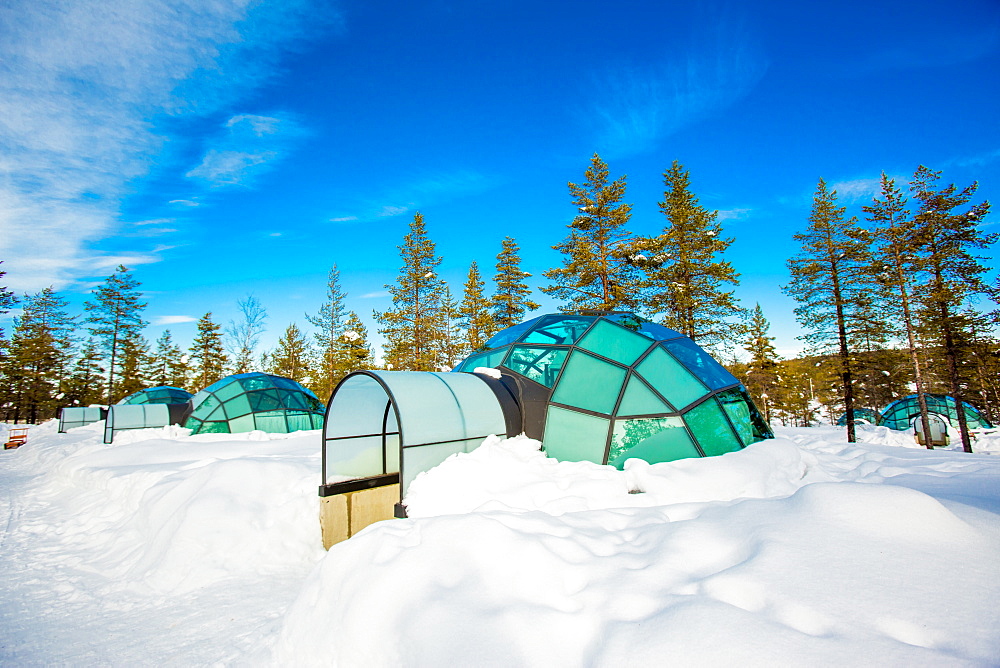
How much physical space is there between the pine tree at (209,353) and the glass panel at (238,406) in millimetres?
26338

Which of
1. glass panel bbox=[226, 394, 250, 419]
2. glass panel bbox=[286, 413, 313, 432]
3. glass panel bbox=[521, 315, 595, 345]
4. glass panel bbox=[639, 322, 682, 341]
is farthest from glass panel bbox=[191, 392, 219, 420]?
glass panel bbox=[639, 322, 682, 341]

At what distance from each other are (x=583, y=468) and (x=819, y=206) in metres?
23.8

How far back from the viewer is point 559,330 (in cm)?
868

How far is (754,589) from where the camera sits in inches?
105

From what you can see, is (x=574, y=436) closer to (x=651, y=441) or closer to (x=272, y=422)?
(x=651, y=441)

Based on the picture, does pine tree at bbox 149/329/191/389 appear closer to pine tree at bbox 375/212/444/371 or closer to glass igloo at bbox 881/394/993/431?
pine tree at bbox 375/212/444/371

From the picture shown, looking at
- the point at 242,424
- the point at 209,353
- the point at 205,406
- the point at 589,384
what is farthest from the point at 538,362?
the point at 209,353

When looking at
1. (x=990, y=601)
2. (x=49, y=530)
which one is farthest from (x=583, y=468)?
(x=49, y=530)

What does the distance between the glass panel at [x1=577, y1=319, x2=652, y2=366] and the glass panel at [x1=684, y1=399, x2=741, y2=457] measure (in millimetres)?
1300

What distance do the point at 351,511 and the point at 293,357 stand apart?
37.1m

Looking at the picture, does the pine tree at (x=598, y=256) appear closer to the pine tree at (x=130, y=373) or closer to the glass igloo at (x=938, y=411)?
the glass igloo at (x=938, y=411)

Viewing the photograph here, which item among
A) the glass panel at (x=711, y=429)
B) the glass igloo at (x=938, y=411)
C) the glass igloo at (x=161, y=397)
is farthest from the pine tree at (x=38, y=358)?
the glass igloo at (x=938, y=411)

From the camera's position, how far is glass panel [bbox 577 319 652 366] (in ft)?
24.7

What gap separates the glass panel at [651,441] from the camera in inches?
252
